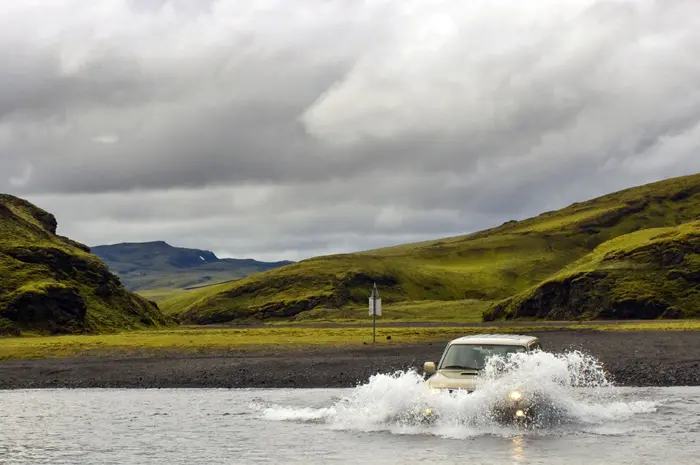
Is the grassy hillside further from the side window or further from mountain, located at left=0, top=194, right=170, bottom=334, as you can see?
the side window

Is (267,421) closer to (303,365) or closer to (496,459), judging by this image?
(496,459)

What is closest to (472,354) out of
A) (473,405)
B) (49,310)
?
(473,405)

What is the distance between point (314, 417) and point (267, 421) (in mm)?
1673

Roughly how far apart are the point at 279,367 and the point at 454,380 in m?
24.4

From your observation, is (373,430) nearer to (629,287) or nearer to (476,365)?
(476,365)

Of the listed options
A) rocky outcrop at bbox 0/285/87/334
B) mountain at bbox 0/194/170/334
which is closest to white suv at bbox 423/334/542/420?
mountain at bbox 0/194/170/334

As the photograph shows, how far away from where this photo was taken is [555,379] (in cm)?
2602

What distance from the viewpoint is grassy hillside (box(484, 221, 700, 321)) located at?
464 feet

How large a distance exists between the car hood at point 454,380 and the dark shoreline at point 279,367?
54.9 ft

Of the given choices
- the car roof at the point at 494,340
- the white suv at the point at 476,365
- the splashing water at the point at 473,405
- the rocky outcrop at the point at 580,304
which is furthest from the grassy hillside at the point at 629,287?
the white suv at the point at 476,365

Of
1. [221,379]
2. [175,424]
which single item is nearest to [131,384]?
[221,379]

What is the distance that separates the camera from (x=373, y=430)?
84.5ft

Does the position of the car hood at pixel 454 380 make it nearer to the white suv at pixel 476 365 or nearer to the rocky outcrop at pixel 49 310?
the white suv at pixel 476 365

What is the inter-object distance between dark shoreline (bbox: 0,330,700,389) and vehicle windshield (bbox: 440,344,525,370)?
16072mm
